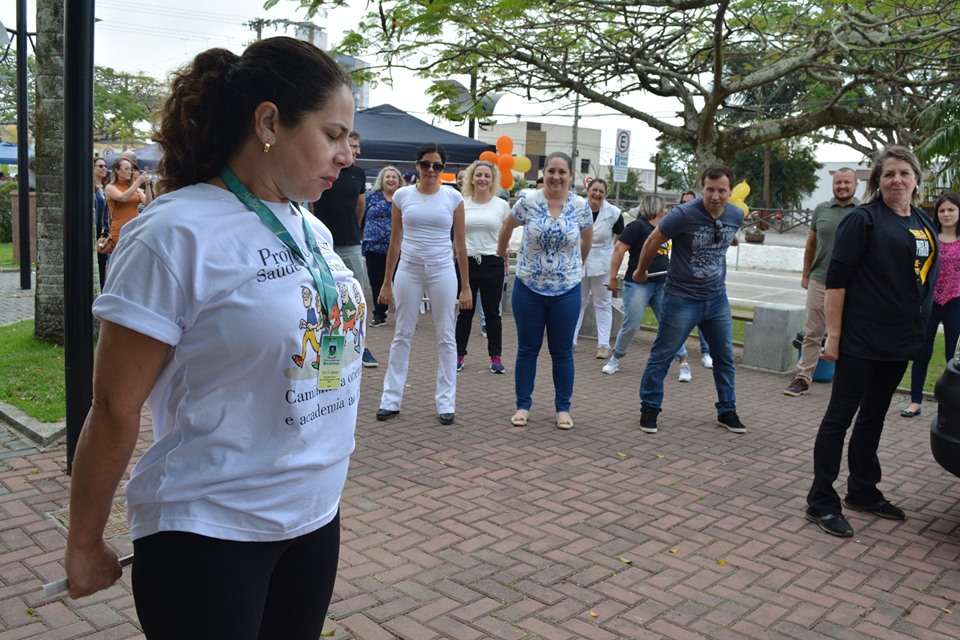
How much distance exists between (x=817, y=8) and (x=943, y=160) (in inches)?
107

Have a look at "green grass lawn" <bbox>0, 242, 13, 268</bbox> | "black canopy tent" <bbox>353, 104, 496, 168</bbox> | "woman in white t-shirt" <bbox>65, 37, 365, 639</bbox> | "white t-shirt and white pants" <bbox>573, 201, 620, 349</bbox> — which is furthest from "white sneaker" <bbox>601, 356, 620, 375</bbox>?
"green grass lawn" <bbox>0, 242, 13, 268</bbox>

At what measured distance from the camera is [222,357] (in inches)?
63.8

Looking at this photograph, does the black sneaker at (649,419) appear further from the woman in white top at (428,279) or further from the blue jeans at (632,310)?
the blue jeans at (632,310)

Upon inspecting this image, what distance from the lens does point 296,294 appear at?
1.68 meters

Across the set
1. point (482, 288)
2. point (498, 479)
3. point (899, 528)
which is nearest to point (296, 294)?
point (498, 479)

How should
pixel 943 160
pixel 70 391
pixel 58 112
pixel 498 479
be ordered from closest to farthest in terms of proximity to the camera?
pixel 70 391 < pixel 498 479 < pixel 58 112 < pixel 943 160

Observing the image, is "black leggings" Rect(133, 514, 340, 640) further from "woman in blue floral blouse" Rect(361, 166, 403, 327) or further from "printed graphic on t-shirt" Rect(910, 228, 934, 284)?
"woman in blue floral blouse" Rect(361, 166, 403, 327)

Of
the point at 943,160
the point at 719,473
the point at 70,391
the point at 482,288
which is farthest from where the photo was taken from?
the point at 943,160

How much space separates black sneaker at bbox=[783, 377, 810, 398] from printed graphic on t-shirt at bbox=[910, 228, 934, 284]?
3683mm

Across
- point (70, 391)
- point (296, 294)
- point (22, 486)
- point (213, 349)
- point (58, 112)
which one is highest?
point (58, 112)

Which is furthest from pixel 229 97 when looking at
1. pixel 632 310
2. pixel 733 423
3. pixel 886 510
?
pixel 632 310

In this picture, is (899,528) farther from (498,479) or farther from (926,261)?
(498,479)

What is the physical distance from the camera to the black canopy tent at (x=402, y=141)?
1514cm

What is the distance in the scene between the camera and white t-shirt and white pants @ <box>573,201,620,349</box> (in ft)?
31.8
